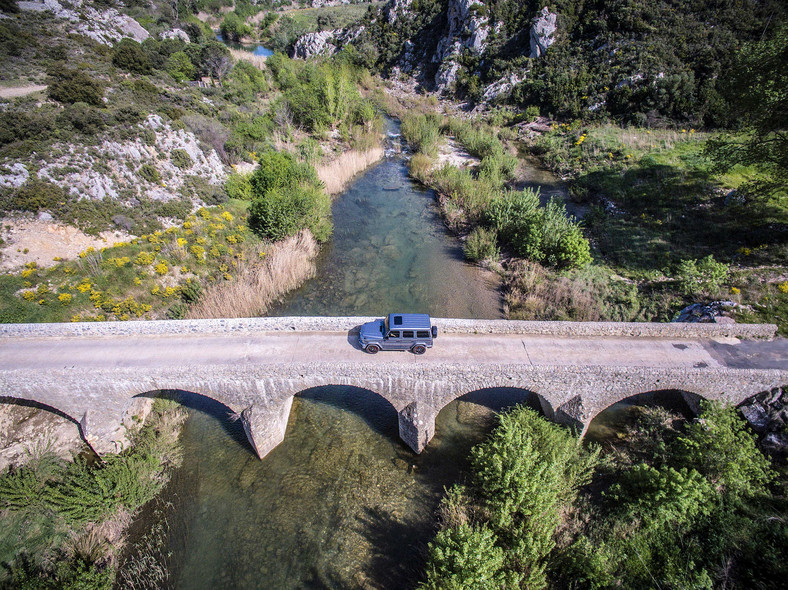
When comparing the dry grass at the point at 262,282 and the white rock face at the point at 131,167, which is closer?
the dry grass at the point at 262,282

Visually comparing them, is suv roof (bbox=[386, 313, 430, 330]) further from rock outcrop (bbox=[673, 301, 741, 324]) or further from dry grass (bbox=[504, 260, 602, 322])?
rock outcrop (bbox=[673, 301, 741, 324])

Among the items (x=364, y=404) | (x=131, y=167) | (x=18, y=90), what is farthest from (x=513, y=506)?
(x=18, y=90)

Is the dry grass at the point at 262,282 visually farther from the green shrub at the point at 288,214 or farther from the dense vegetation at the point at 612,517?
the dense vegetation at the point at 612,517

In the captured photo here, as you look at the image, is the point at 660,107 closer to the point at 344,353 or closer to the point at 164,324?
the point at 344,353

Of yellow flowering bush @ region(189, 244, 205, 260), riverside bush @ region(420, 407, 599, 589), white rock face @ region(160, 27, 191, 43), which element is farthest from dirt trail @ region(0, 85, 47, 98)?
riverside bush @ region(420, 407, 599, 589)

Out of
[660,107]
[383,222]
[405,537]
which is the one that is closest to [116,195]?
[383,222]

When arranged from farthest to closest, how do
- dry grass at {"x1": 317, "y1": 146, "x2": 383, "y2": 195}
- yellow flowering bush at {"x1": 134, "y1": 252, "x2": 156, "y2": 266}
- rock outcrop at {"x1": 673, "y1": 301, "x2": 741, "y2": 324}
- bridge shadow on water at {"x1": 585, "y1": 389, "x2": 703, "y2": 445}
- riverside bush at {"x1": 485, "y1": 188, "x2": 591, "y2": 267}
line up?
dry grass at {"x1": 317, "y1": 146, "x2": 383, "y2": 195}
riverside bush at {"x1": 485, "y1": 188, "x2": 591, "y2": 267}
yellow flowering bush at {"x1": 134, "y1": 252, "x2": 156, "y2": 266}
rock outcrop at {"x1": 673, "y1": 301, "x2": 741, "y2": 324}
bridge shadow on water at {"x1": 585, "y1": 389, "x2": 703, "y2": 445}

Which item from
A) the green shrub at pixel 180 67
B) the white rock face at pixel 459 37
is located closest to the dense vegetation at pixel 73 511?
the green shrub at pixel 180 67
